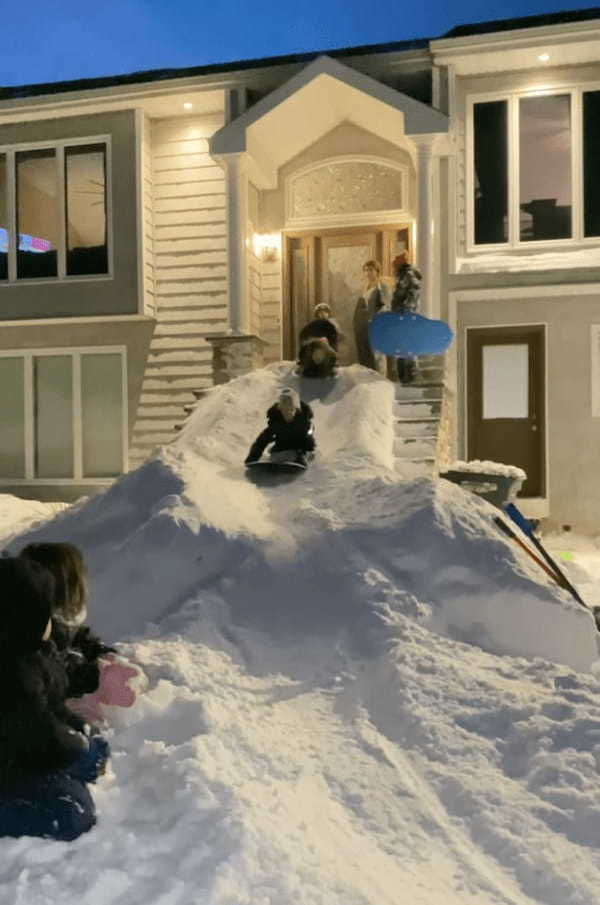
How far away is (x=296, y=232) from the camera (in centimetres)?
1302

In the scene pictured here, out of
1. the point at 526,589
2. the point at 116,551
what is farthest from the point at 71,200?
the point at 526,589

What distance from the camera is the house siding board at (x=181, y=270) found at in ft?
42.7

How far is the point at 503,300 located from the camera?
38.6 ft

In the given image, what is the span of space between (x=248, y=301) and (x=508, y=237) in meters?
3.89

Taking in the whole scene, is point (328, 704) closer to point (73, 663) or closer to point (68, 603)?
point (73, 663)

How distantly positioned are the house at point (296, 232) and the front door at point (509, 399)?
1.2 inches

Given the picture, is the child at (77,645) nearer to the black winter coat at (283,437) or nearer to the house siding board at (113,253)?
the black winter coat at (283,437)

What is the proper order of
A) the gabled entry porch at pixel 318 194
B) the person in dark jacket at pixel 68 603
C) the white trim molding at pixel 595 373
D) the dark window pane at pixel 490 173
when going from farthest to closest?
the dark window pane at pixel 490 173, the white trim molding at pixel 595 373, the gabled entry porch at pixel 318 194, the person in dark jacket at pixel 68 603

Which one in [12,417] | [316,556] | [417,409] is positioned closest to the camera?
[316,556]

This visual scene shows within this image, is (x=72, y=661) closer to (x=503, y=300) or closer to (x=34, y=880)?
(x=34, y=880)

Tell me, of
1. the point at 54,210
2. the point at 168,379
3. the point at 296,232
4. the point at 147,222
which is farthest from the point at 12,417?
the point at 296,232

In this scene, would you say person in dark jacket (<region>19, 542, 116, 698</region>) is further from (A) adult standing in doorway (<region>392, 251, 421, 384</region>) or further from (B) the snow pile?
(A) adult standing in doorway (<region>392, 251, 421, 384</region>)

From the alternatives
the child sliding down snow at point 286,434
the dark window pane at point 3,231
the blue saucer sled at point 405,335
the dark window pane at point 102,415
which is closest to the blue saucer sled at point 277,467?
the child sliding down snow at point 286,434

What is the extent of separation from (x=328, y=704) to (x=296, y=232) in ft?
32.4
